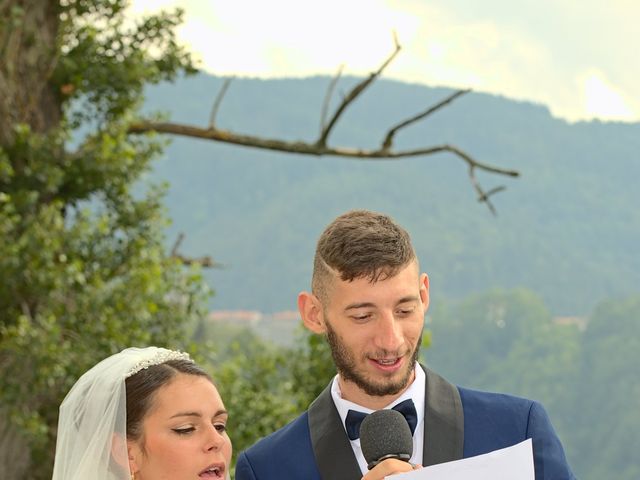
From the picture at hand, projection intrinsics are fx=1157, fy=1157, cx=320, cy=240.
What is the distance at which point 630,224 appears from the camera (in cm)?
17638

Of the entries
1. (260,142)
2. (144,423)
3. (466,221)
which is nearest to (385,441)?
(144,423)

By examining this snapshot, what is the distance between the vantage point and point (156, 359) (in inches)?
175

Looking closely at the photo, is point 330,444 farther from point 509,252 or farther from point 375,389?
point 509,252

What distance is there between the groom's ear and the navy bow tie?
0.92 ft

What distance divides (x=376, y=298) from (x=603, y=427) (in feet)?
401

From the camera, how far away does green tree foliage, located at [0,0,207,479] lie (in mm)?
11023

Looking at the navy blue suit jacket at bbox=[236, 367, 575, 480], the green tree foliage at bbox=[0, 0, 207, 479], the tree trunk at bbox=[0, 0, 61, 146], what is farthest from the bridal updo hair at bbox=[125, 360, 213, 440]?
the tree trunk at bbox=[0, 0, 61, 146]

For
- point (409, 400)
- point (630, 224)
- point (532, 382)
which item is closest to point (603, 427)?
point (532, 382)

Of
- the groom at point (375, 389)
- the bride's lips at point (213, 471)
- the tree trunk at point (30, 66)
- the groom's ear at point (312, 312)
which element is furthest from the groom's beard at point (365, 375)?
the tree trunk at point (30, 66)

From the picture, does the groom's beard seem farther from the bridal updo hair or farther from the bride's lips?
the bridal updo hair

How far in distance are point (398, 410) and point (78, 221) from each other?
8.91 m

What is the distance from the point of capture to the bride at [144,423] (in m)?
3.97

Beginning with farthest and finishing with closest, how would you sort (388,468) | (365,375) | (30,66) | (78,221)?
(30,66), (78,221), (365,375), (388,468)

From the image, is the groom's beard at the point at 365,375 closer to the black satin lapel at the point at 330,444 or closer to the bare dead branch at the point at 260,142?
the black satin lapel at the point at 330,444
